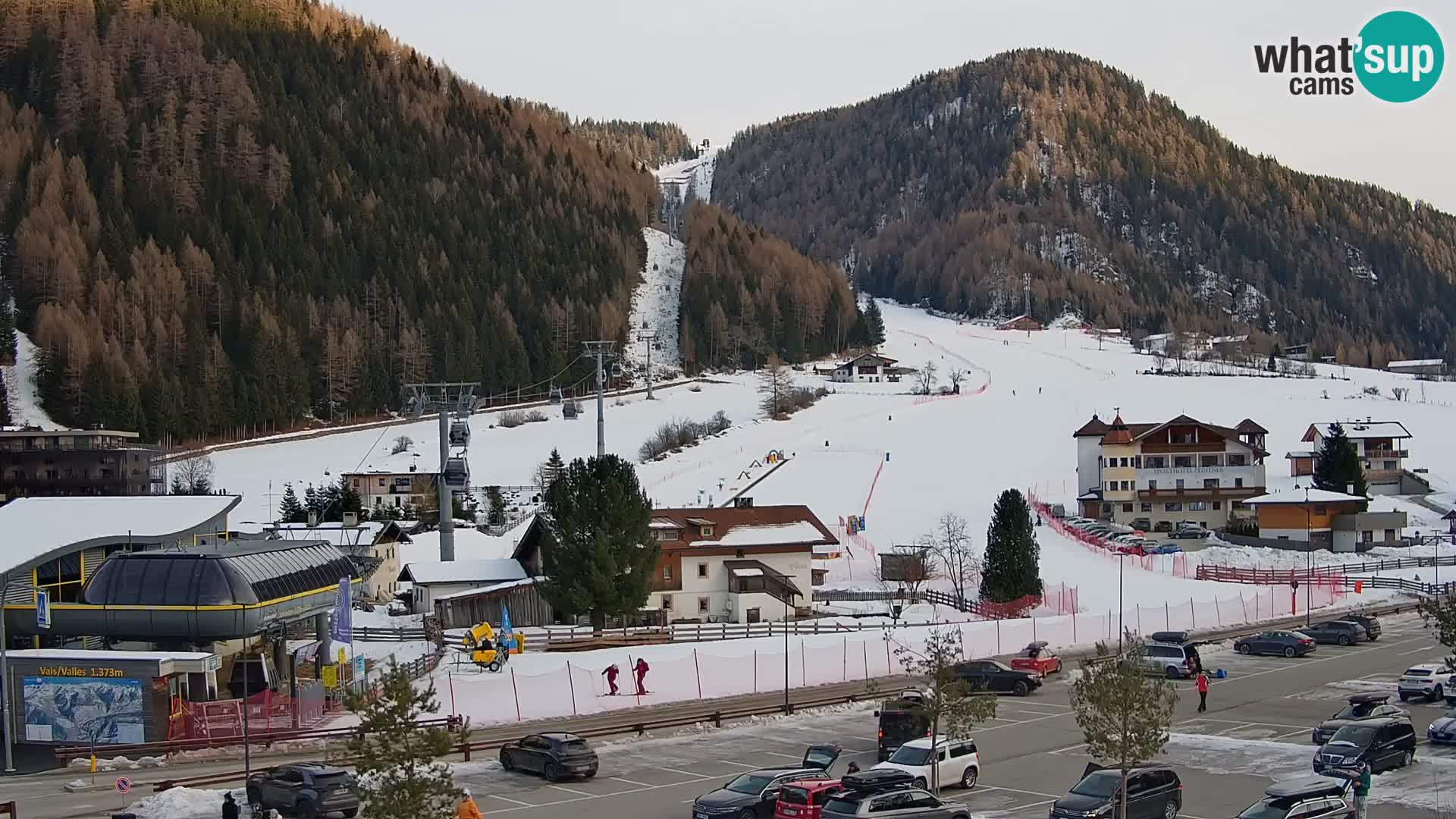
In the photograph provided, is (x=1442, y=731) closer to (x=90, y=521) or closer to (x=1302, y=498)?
(x=90, y=521)

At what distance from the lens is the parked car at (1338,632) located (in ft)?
151

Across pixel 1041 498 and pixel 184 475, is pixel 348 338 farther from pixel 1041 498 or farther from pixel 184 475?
pixel 1041 498

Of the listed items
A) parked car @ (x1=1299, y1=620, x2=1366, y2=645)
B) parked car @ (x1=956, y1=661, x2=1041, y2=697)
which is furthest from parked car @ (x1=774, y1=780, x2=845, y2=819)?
parked car @ (x1=1299, y1=620, x2=1366, y2=645)

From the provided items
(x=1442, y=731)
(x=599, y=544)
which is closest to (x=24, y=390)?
(x=599, y=544)

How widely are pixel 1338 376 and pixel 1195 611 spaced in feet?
379

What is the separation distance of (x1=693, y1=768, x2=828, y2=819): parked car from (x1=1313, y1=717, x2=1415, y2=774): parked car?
962cm

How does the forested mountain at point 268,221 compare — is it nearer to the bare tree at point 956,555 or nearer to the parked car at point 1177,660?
the bare tree at point 956,555

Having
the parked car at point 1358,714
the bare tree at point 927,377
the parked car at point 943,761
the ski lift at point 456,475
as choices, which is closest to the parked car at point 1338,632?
the parked car at point 1358,714

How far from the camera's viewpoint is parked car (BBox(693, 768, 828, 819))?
24175mm

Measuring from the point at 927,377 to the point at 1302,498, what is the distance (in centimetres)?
7516

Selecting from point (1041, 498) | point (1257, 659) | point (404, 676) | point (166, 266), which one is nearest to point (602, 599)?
point (1257, 659)

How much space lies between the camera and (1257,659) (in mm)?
44281

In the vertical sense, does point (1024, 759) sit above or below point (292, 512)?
below

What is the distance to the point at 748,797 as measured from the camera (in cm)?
2447
